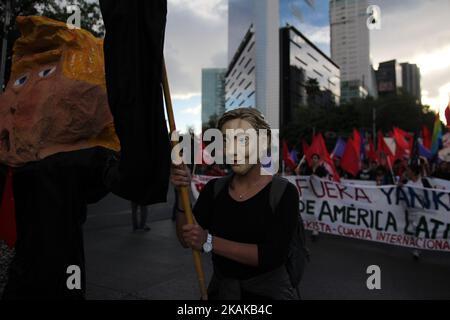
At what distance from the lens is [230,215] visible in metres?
1.91

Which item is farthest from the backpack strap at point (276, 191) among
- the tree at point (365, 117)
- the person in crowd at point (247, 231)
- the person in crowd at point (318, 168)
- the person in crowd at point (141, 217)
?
the tree at point (365, 117)

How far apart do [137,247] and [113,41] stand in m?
5.53

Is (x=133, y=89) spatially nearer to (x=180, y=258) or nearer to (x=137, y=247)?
(x=180, y=258)

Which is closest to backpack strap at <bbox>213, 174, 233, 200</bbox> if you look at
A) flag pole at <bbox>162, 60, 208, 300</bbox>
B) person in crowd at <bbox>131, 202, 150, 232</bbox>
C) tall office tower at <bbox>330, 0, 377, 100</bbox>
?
flag pole at <bbox>162, 60, 208, 300</bbox>

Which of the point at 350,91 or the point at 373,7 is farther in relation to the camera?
the point at 350,91

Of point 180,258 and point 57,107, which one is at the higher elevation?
point 57,107

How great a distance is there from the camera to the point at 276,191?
1.86m

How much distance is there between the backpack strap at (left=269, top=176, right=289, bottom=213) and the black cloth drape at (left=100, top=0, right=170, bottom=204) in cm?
61

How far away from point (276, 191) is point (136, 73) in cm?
86

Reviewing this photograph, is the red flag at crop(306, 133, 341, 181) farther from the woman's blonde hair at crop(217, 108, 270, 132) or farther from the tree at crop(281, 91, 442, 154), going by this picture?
the tree at crop(281, 91, 442, 154)

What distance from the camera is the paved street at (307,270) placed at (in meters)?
4.39

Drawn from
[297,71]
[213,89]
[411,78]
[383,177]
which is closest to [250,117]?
[383,177]

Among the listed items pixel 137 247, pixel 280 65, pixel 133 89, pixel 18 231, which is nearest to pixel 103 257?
pixel 137 247

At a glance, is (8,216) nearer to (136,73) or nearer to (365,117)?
(136,73)
